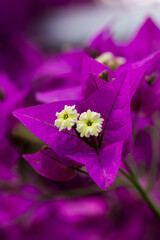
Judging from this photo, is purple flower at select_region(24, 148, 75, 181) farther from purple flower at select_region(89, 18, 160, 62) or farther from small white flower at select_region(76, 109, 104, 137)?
purple flower at select_region(89, 18, 160, 62)

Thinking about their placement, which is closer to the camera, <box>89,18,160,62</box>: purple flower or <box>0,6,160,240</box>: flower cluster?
<box>0,6,160,240</box>: flower cluster

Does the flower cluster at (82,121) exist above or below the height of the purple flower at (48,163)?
above

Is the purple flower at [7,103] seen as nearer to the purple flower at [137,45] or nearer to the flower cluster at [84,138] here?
the flower cluster at [84,138]

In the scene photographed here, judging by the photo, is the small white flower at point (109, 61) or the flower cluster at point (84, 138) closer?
the flower cluster at point (84, 138)

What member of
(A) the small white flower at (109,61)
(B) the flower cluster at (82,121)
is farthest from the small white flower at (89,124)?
(A) the small white flower at (109,61)

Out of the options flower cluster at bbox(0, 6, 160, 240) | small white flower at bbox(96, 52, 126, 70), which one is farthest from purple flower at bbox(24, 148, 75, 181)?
small white flower at bbox(96, 52, 126, 70)

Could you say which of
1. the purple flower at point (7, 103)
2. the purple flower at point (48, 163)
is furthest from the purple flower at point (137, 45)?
the purple flower at point (48, 163)

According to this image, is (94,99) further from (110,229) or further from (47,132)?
(110,229)

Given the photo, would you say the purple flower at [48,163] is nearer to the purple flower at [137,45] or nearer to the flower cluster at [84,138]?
the flower cluster at [84,138]
